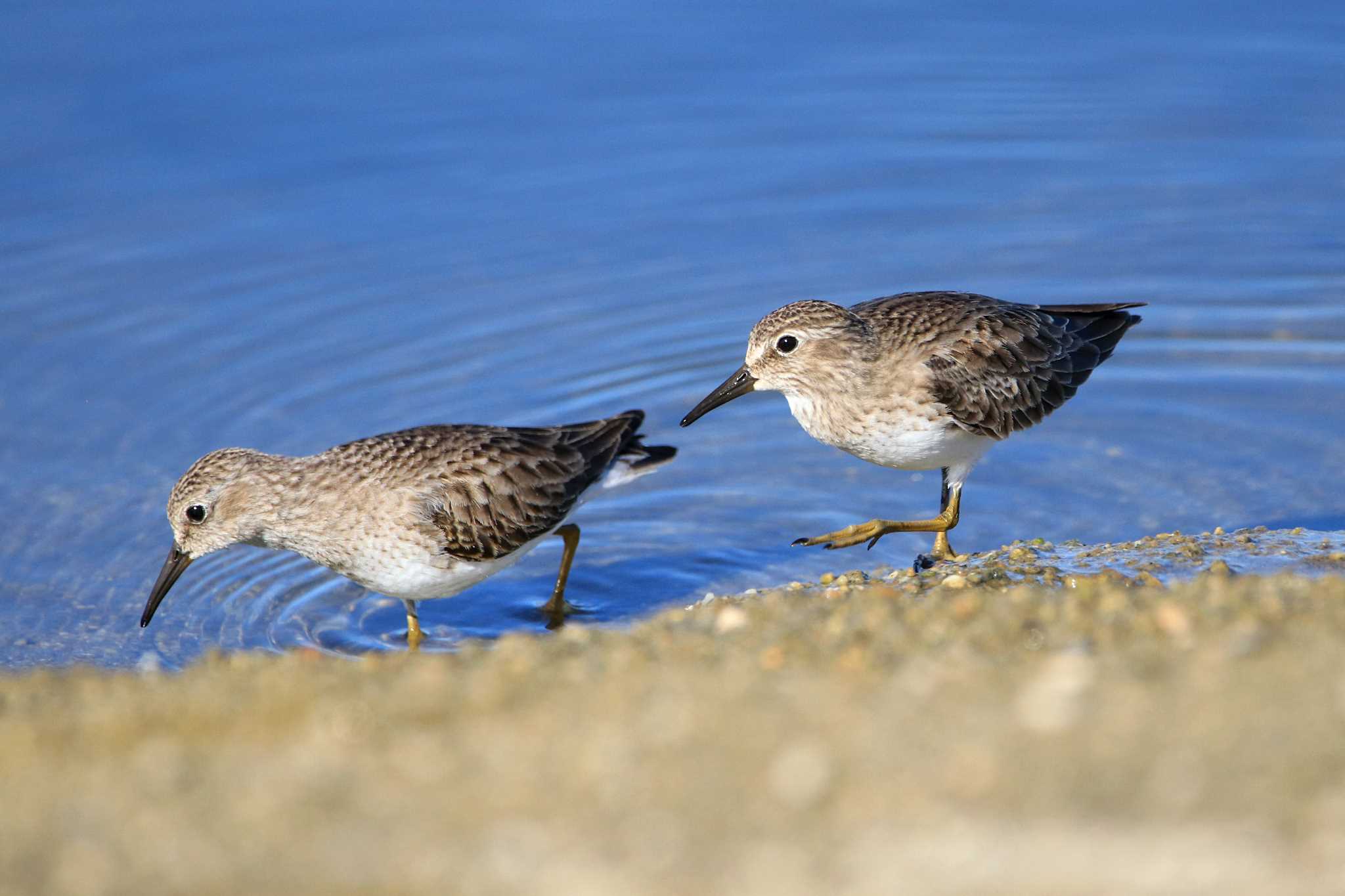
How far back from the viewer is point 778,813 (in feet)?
12.5

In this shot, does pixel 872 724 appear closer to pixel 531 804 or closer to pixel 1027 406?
pixel 531 804

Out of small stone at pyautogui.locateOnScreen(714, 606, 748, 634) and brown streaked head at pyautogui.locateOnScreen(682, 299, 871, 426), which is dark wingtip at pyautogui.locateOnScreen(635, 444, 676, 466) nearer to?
brown streaked head at pyautogui.locateOnScreen(682, 299, 871, 426)

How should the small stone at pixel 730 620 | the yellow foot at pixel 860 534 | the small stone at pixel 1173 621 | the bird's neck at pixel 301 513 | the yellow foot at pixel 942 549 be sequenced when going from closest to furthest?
the small stone at pixel 1173 621, the small stone at pixel 730 620, the bird's neck at pixel 301 513, the yellow foot at pixel 860 534, the yellow foot at pixel 942 549

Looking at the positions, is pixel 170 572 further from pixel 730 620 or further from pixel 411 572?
pixel 730 620

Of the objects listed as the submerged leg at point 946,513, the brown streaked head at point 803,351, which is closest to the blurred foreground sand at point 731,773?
the brown streaked head at point 803,351

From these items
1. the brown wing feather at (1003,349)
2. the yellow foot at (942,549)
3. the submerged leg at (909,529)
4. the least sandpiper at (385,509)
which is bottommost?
the yellow foot at (942,549)

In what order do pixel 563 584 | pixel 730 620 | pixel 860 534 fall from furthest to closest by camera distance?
1. pixel 563 584
2. pixel 860 534
3. pixel 730 620

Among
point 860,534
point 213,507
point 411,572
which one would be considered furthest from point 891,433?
point 213,507

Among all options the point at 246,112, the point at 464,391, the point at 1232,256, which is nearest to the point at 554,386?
the point at 464,391

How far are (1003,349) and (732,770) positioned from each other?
4.90m

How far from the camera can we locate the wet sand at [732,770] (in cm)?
361

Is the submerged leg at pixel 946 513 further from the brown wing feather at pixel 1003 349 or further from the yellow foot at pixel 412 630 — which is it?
the yellow foot at pixel 412 630

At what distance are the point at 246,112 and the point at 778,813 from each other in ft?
33.2

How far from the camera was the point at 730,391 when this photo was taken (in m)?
8.30
